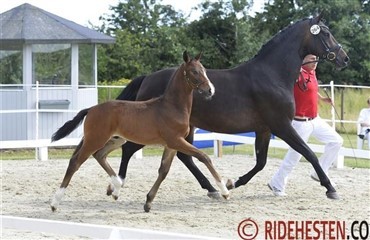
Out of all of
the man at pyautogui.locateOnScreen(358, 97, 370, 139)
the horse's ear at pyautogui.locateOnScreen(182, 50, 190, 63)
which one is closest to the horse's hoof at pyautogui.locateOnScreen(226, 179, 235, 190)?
the horse's ear at pyautogui.locateOnScreen(182, 50, 190, 63)

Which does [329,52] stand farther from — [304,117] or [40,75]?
[40,75]

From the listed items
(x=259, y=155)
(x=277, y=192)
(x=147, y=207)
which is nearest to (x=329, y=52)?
(x=259, y=155)

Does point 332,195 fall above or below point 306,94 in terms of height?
below

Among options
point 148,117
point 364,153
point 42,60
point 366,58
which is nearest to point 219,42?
point 366,58

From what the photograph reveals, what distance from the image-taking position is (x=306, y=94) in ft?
32.2

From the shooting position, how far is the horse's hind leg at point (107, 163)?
8.86 m

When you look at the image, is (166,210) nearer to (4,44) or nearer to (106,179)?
(106,179)

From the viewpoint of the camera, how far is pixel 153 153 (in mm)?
16984

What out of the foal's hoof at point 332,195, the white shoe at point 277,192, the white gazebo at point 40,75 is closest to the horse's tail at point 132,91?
the white shoe at point 277,192

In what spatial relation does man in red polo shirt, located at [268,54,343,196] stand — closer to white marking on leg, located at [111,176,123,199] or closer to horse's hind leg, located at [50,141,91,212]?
white marking on leg, located at [111,176,123,199]

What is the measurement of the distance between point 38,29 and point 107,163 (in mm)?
10951

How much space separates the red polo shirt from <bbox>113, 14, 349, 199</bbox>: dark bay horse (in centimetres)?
34

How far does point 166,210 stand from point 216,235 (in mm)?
1641

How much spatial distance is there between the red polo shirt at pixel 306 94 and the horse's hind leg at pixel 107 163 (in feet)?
7.40
